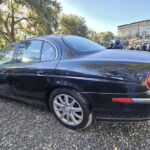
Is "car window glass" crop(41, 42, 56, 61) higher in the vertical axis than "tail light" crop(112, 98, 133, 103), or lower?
higher

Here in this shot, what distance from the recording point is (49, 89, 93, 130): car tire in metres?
2.78

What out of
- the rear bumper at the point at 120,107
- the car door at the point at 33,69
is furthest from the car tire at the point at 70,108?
the car door at the point at 33,69

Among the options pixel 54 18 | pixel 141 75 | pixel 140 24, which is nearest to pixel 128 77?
pixel 141 75

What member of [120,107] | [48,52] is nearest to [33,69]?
[48,52]

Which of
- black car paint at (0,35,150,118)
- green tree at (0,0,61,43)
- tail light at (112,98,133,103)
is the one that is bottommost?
tail light at (112,98,133,103)

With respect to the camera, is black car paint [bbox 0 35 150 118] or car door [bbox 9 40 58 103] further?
car door [bbox 9 40 58 103]

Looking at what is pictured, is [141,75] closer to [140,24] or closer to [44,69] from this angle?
[44,69]

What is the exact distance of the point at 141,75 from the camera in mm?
2363

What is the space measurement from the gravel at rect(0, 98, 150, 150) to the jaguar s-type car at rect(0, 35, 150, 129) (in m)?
0.20

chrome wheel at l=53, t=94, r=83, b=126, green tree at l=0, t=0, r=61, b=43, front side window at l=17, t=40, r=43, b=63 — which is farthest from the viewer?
green tree at l=0, t=0, r=61, b=43

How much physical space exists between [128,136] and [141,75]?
97cm

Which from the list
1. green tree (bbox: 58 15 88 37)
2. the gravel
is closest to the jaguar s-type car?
the gravel

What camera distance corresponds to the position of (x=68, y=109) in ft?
9.90

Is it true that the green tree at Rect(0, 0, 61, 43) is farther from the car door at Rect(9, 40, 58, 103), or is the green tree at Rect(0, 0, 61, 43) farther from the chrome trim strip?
the chrome trim strip
